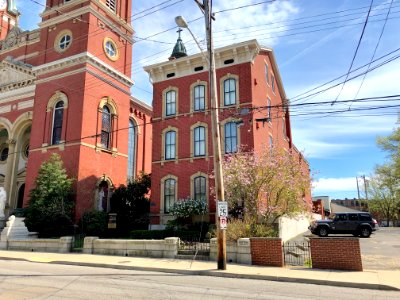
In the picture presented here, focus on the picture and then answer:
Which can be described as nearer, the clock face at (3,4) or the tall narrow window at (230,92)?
the tall narrow window at (230,92)

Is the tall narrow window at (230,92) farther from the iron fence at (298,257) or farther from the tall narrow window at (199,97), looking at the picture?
the iron fence at (298,257)

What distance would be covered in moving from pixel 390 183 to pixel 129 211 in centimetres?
3551

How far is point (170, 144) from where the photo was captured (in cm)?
2750

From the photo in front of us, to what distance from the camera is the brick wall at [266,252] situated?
46.5 feet

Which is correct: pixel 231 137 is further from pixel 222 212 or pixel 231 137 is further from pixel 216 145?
pixel 222 212

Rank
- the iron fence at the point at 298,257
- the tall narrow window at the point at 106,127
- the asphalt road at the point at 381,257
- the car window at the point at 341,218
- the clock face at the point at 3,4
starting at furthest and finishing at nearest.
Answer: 1. the clock face at the point at 3,4
2. the tall narrow window at the point at 106,127
3. the car window at the point at 341,218
4. the iron fence at the point at 298,257
5. the asphalt road at the point at 381,257

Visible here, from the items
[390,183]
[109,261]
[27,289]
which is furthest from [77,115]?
[390,183]

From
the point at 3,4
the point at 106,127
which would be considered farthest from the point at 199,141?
the point at 3,4

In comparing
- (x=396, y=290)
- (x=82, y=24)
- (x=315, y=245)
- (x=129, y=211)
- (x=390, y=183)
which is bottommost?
(x=396, y=290)

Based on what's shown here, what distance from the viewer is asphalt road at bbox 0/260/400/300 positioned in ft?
28.8

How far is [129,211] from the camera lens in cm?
2925

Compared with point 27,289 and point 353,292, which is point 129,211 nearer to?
point 27,289

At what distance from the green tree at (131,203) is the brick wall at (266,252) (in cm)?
1482

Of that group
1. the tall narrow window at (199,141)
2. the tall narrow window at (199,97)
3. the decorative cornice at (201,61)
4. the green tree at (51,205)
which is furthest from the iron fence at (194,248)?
the decorative cornice at (201,61)
